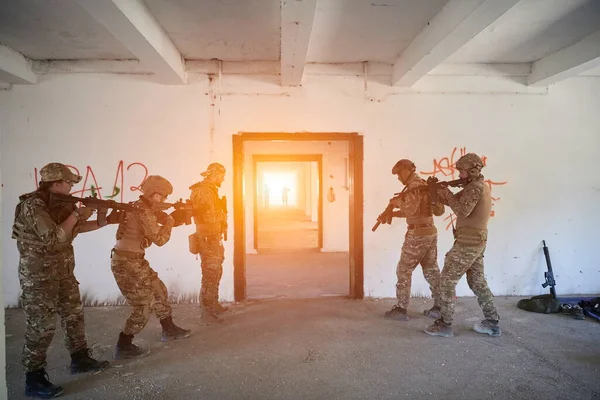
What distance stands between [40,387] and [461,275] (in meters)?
3.75

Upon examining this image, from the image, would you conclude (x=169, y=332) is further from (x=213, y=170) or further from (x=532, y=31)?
(x=532, y=31)

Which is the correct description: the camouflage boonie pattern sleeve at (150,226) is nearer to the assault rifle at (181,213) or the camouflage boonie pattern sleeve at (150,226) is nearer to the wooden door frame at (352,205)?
the assault rifle at (181,213)

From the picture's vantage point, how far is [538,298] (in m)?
4.66

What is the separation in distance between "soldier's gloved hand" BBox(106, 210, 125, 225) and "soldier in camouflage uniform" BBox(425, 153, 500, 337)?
3.16 metres

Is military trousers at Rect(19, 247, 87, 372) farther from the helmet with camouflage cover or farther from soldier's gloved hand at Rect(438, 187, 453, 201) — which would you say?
the helmet with camouflage cover

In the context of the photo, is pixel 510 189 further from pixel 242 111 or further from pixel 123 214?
pixel 123 214

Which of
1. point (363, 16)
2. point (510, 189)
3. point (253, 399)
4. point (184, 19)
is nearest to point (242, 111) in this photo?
point (184, 19)

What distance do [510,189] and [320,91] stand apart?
3.04m

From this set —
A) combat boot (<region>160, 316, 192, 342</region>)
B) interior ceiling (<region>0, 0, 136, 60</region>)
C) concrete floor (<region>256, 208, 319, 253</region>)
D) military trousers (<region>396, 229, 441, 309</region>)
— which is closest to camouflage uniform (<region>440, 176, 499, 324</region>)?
military trousers (<region>396, 229, 441, 309</region>)

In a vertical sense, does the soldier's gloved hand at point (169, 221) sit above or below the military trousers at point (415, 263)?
above

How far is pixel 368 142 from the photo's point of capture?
5.06 metres

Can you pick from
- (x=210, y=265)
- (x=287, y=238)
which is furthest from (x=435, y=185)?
(x=287, y=238)

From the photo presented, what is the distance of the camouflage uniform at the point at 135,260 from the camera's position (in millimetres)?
3207

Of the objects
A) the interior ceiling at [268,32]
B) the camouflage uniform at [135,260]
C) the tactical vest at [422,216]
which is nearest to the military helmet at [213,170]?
the camouflage uniform at [135,260]
